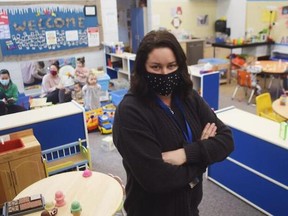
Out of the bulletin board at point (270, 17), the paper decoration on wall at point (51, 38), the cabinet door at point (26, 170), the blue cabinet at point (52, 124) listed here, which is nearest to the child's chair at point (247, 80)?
the bulletin board at point (270, 17)

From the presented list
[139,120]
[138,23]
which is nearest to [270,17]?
[138,23]

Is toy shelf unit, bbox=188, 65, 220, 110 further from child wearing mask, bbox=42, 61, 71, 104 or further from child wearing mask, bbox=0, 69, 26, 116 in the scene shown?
child wearing mask, bbox=0, 69, 26, 116

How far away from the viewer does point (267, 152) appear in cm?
266

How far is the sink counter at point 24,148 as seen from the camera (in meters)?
2.64

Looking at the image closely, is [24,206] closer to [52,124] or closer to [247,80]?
[52,124]

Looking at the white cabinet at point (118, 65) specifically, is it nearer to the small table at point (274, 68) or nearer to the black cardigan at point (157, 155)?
the small table at point (274, 68)

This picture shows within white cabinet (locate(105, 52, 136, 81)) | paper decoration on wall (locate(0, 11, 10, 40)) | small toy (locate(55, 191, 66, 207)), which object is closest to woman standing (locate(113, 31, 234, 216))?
small toy (locate(55, 191, 66, 207))

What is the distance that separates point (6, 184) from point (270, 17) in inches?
309

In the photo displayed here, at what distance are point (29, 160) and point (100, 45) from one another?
5035 millimetres

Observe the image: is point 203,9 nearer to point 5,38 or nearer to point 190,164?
point 5,38

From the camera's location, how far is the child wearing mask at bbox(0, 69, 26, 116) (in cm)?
481

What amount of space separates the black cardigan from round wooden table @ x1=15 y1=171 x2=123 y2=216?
1.94 feet

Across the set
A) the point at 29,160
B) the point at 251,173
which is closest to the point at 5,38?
the point at 29,160

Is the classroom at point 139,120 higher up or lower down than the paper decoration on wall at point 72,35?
lower down
